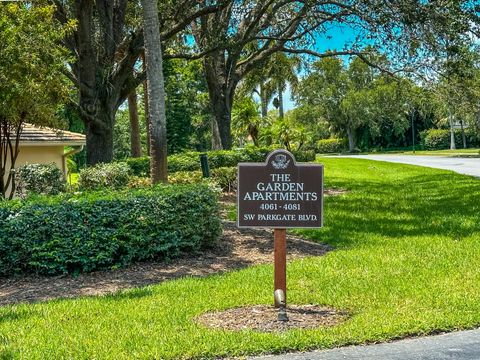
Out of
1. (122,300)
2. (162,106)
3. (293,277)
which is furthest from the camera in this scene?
(162,106)

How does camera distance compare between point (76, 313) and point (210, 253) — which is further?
point (210, 253)

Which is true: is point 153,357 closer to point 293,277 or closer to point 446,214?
point 293,277

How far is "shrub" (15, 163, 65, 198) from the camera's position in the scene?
14.3 m

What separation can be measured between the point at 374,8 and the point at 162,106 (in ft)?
19.5

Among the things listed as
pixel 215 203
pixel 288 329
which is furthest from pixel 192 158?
pixel 288 329

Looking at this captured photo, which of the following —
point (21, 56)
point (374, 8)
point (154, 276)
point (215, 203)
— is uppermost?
point (374, 8)

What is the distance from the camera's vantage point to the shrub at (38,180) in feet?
47.1

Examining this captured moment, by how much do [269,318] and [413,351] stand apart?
147 cm

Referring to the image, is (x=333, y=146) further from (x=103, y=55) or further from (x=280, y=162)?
(x=280, y=162)

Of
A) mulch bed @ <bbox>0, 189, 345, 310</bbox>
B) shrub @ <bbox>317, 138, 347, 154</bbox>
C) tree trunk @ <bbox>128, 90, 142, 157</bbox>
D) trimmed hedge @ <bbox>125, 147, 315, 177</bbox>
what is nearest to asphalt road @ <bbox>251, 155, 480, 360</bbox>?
mulch bed @ <bbox>0, 189, 345, 310</bbox>

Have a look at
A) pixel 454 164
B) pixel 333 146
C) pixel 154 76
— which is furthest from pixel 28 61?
pixel 333 146

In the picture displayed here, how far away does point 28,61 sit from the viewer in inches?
440

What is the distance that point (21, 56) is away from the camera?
36.1 feet

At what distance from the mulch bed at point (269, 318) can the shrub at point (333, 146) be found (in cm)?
6810
